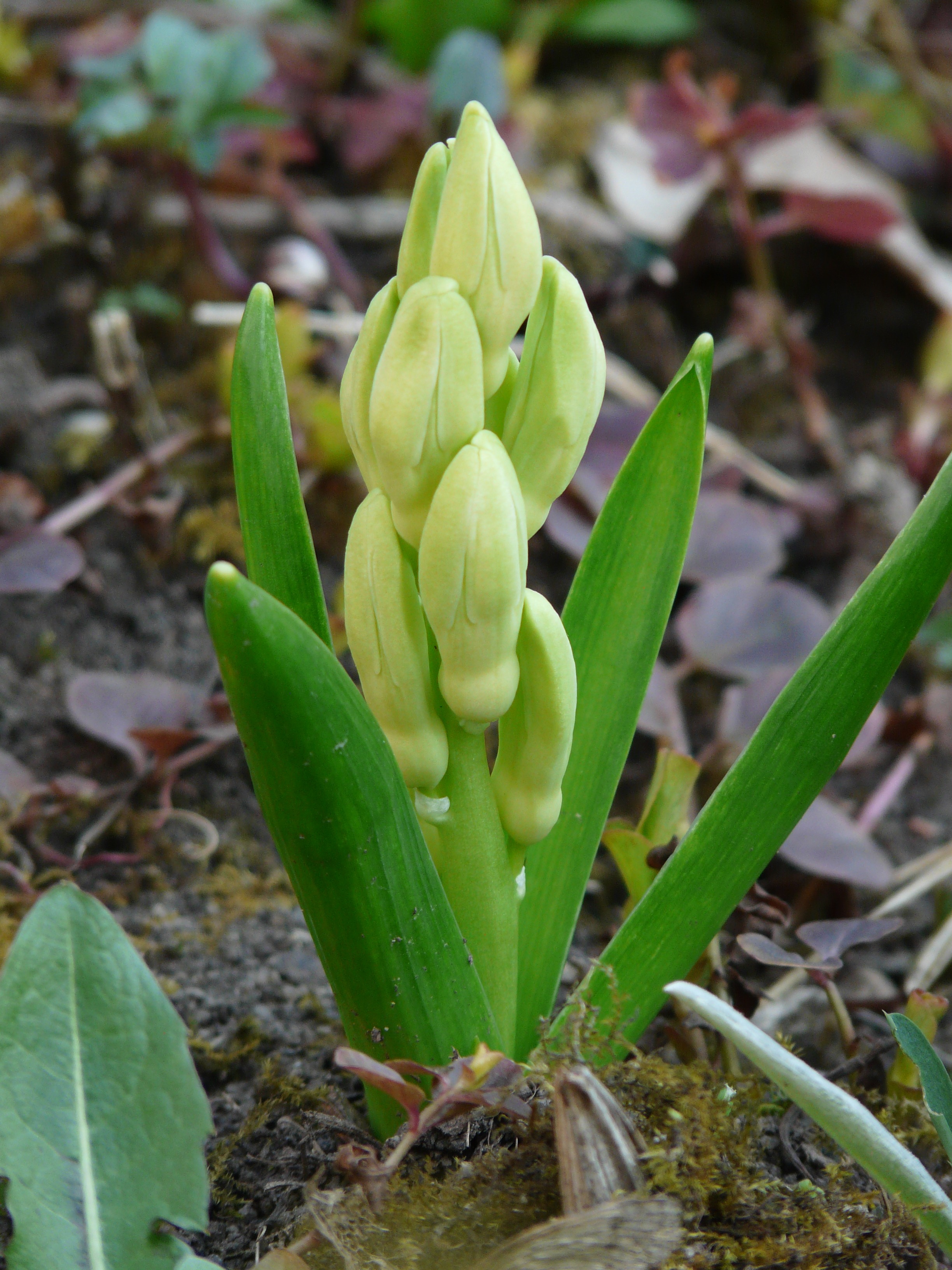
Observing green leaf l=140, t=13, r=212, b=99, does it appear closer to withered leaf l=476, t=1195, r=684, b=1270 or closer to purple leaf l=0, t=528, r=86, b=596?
purple leaf l=0, t=528, r=86, b=596

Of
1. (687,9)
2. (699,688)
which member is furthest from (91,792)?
(687,9)

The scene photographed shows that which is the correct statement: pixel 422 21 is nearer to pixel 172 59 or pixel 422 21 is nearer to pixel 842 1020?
pixel 172 59

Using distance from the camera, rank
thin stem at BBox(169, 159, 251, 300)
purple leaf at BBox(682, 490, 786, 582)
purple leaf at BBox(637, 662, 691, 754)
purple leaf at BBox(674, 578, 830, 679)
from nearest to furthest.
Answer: purple leaf at BBox(637, 662, 691, 754)
purple leaf at BBox(674, 578, 830, 679)
purple leaf at BBox(682, 490, 786, 582)
thin stem at BBox(169, 159, 251, 300)

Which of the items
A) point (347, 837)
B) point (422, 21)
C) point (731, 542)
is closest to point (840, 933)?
point (347, 837)

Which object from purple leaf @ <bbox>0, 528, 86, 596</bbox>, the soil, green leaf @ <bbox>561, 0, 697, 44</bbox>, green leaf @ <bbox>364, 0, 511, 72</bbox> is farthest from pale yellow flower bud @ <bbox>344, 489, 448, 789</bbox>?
green leaf @ <bbox>561, 0, 697, 44</bbox>

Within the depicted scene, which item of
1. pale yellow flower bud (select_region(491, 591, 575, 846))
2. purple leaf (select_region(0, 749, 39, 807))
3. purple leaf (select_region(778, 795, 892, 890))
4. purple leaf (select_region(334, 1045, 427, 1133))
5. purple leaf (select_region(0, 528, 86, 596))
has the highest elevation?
pale yellow flower bud (select_region(491, 591, 575, 846))

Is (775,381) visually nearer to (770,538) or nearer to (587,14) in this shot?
(770,538)

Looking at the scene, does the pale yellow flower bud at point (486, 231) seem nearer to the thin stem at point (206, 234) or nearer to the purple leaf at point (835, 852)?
the purple leaf at point (835, 852)

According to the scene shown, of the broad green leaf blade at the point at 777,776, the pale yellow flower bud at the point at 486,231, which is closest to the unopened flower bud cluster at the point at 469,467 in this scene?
the pale yellow flower bud at the point at 486,231
